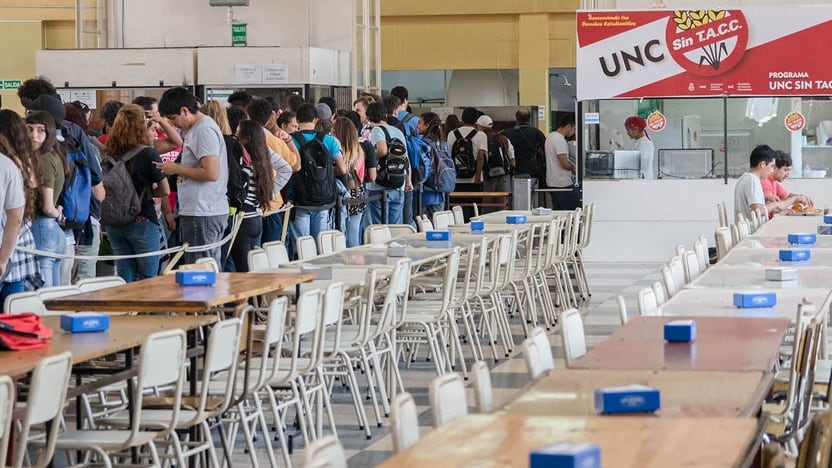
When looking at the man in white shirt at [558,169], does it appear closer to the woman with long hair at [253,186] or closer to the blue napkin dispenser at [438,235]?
the woman with long hair at [253,186]

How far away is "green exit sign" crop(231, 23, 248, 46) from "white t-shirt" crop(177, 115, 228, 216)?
8412mm

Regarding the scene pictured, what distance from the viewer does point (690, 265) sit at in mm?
8117

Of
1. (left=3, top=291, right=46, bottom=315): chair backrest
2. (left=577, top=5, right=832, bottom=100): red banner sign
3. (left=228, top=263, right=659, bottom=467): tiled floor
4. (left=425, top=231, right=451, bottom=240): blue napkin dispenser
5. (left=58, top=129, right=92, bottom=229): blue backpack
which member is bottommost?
(left=228, top=263, right=659, bottom=467): tiled floor

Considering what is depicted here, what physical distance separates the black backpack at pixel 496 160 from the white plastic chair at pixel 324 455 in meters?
13.5

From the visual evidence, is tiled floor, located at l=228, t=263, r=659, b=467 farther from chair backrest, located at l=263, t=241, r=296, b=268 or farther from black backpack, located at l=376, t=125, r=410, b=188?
black backpack, located at l=376, t=125, r=410, b=188

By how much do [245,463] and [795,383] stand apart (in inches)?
93.3

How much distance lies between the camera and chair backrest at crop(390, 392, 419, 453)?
336cm

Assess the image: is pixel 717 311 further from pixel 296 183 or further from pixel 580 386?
pixel 296 183

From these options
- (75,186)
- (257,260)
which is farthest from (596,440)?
(75,186)

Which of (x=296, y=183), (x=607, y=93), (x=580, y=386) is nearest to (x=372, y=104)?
(x=296, y=183)

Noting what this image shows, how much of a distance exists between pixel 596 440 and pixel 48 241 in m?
5.01

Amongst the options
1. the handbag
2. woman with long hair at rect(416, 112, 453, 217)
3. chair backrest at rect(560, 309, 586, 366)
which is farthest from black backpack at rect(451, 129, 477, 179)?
the handbag

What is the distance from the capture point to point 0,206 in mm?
6449

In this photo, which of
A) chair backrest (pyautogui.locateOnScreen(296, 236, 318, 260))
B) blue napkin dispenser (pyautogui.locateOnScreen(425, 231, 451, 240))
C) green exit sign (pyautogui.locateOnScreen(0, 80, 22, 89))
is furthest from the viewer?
green exit sign (pyautogui.locateOnScreen(0, 80, 22, 89))
